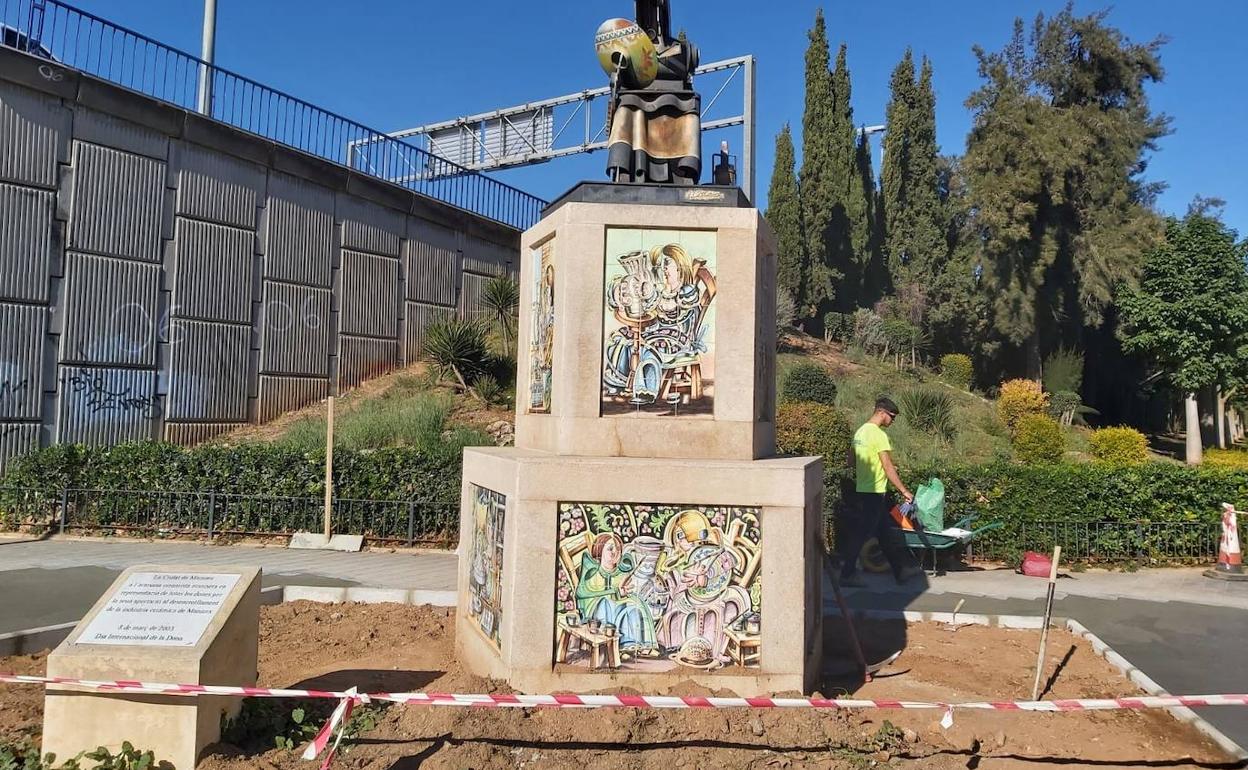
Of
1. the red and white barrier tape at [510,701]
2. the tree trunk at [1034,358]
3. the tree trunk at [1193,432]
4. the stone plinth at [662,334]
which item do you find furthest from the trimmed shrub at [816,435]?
the tree trunk at [1034,358]

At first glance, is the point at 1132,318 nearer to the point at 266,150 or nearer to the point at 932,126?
the point at 932,126

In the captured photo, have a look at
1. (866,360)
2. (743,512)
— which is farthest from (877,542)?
(866,360)

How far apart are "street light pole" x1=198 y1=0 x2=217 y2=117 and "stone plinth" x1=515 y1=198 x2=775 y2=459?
14.6 meters

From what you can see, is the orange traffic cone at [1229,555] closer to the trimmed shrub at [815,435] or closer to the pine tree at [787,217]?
the trimmed shrub at [815,435]

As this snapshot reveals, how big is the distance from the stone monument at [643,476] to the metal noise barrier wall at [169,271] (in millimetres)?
11377

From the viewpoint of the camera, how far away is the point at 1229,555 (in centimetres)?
1019

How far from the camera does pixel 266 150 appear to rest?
1709 centimetres

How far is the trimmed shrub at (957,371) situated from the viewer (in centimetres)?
2759

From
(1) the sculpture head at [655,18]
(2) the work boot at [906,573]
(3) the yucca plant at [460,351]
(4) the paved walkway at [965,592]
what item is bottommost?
(4) the paved walkway at [965,592]

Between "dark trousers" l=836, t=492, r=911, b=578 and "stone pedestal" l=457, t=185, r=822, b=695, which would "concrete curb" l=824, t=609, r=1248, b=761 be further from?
"stone pedestal" l=457, t=185, r=822, b=695

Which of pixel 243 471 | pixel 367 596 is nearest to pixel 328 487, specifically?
pixel 243 471

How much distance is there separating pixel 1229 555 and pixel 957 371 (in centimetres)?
1804

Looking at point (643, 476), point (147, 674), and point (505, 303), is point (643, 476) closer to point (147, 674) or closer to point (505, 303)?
point (147, 674)

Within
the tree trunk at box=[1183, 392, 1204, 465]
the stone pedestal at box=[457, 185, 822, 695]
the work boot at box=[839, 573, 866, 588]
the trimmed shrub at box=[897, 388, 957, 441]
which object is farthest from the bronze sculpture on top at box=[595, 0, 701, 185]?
the tree trunk at box=[1183, 392, 1204, 465]
